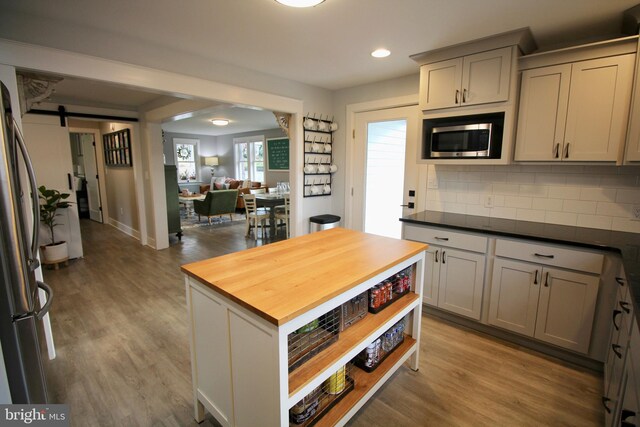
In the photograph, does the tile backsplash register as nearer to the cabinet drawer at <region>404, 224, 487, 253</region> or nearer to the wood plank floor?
the cabinet drawer at <region>404, 224, 487, 253</region>

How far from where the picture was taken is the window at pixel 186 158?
10148 mm

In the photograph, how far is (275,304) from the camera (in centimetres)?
113

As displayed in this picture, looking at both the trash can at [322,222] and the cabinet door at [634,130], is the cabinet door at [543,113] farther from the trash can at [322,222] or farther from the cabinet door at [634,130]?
the trash can at [322,222]

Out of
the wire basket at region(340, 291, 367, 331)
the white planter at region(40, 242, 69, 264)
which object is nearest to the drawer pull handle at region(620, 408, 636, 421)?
the wire basket at region(340, 291, 367, 331)

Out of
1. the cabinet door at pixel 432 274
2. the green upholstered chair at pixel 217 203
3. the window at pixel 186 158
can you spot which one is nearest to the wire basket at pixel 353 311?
the cabinet door at pixel 432 274

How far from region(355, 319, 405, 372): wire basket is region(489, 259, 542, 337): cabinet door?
89cm

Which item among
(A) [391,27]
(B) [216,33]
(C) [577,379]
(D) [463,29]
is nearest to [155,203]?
(B) [216,33]

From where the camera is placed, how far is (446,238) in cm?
260

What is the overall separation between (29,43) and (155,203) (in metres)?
3.07

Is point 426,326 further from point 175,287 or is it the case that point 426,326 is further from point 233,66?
point 233,66

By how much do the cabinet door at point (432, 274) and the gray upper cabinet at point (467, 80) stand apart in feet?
4.21

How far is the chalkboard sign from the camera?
334 inches

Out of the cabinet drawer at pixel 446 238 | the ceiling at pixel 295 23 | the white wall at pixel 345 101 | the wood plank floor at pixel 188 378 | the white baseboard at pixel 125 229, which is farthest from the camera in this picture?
the white baseboard at pixel 125 229

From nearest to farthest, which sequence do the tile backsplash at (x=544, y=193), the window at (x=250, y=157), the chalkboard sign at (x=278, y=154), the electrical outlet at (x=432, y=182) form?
the tile backsplash at (x=544, y=193), the electrical outlet at (x=432, y=182), the chalkboard sign at (x=278, y=154), the window at (x=250, y=157)
